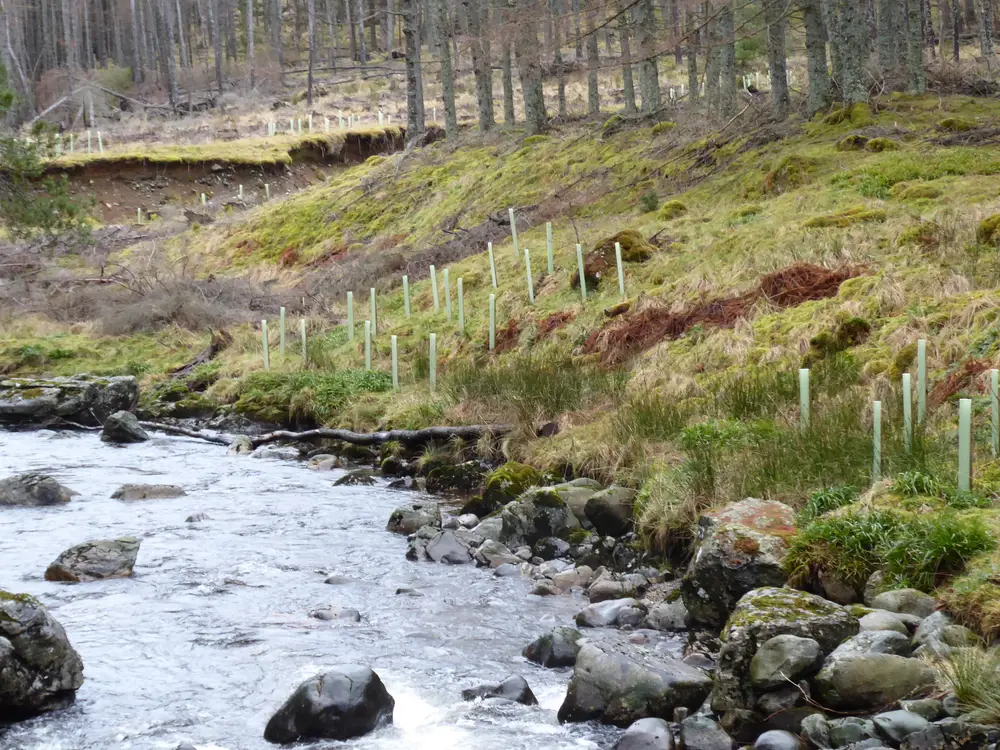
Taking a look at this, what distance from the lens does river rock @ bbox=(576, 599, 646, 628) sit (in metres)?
6.63

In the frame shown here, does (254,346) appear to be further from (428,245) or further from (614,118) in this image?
(614,118)

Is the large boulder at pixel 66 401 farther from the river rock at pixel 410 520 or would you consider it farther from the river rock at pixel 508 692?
the river rock at pixel 508 692

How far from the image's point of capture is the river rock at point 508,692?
5.50 m

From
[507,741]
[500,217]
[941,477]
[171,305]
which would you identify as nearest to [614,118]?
[500,217]

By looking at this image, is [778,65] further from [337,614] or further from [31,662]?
[31,662]

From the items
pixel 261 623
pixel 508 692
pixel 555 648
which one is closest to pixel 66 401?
pixel 261 623

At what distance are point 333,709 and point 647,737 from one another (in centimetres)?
158

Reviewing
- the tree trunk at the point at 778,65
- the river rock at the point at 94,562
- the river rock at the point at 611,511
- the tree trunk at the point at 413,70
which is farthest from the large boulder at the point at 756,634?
the tree trunk at the point at 413,70

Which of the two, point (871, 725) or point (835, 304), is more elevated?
point (835, 304)

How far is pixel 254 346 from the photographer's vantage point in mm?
18344

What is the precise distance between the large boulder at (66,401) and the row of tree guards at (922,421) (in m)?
12.0

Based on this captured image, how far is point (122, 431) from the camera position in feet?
48.3

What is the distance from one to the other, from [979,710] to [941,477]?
2.57 m

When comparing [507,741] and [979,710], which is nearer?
[979,710]
